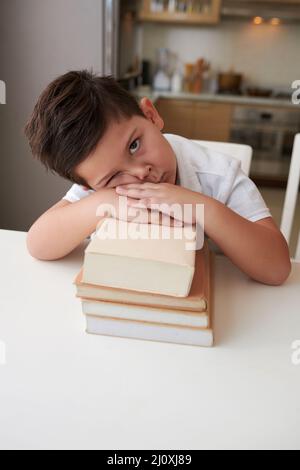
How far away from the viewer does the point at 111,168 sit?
66cm

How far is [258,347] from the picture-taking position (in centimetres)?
55

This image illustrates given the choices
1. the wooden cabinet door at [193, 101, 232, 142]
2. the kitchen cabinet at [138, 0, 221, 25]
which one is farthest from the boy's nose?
the kitchen cabinet at [138, 0, 221, 25]

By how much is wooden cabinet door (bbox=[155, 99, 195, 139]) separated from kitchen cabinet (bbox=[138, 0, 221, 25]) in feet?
2.19

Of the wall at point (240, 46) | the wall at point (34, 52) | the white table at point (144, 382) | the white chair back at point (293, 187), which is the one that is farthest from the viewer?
the wall at point (240, 46)

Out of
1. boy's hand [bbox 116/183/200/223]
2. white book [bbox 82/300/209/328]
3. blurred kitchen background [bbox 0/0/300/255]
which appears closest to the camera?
white book [bbox 82/300/209/328]

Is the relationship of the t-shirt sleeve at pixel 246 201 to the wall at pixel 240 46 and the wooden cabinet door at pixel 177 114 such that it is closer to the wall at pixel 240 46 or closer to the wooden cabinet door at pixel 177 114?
the wooden cabinet door at pixel 177 114

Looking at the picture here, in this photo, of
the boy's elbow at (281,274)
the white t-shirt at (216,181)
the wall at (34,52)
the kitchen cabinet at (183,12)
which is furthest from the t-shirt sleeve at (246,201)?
the kitchen cabinet at (183,12)

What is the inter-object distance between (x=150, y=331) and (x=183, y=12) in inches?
135

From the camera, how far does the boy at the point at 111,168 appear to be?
633 millimetres

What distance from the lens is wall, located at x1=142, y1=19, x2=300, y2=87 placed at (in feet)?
12.0

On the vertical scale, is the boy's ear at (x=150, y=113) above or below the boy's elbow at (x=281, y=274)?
above

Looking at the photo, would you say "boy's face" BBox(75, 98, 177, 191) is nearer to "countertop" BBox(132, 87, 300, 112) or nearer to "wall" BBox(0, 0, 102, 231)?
"wall" BBox(0, 0, 102, 231)

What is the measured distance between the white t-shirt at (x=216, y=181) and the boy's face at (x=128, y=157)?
12 cm

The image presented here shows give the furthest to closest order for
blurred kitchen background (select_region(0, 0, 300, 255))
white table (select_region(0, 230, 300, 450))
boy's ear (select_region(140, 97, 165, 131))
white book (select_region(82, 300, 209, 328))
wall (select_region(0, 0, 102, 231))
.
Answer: blurred kitchen background (select_region(0, 0, 300, 255)), wall (select_region(0, 0, 102, 231)), boy's ear (select_region(140, 97, 165, 131)), white book (select_region(82, 300, 209, 328)), white table (select_region(0, 230, 300, 450))
